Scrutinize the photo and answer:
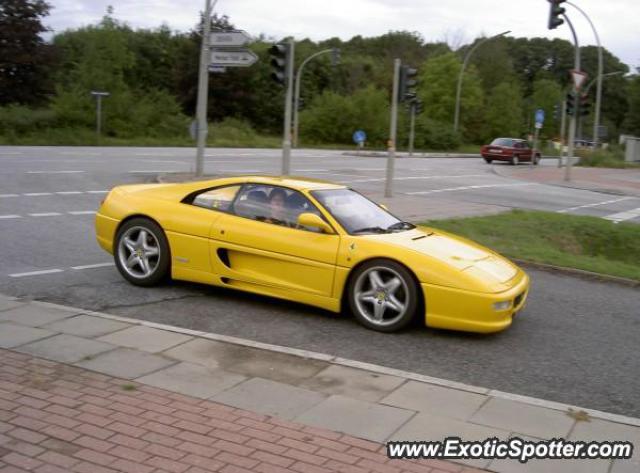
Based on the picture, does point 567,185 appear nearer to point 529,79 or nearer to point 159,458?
point 159,458

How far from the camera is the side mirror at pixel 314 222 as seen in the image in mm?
6613

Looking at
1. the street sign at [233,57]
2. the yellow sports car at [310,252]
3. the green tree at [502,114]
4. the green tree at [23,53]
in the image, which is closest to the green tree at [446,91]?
the green tree at [502,114]

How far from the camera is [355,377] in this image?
511cm

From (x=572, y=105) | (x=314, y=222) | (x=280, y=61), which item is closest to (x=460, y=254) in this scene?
(x=314, y=222)

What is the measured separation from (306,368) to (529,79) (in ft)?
389

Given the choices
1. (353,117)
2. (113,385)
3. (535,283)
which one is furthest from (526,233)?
(353,117)

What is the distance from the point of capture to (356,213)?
716cm

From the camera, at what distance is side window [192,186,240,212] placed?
7.28 metres

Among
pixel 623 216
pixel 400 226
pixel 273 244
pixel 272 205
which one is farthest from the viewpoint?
pixel 623 216

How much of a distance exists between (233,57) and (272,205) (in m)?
13.7

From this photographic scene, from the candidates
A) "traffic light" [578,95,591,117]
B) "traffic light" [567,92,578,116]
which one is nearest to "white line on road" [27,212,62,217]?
"traffic light" [567,92,578,116]

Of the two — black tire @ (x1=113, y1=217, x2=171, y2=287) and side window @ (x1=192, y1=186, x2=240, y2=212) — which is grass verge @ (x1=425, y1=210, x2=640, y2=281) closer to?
side window @ (x1=192, y1=186, x2=240, y2=212)

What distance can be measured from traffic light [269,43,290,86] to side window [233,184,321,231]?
11.2m

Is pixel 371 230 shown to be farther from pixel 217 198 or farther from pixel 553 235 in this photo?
pixel 553 235
